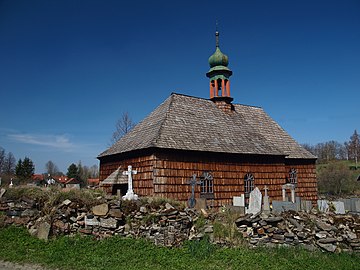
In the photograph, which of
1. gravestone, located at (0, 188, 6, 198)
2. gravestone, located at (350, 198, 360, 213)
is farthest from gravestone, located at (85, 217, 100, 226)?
gravestone, located at (350, 198, 360, 213)

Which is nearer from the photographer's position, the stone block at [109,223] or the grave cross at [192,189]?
the stone block at [109,223]

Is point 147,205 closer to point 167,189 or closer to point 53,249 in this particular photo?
point 53,249

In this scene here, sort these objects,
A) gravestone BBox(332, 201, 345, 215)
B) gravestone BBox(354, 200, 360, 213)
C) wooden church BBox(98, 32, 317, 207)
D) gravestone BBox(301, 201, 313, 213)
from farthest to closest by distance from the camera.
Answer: wooden church BBox(98, 32, 317, 207) < gravestone BBox(354, 200, 360, 213) < gravestone BBox(332, 201, 345, 215) < gravestone BBox(301, 201, 313, 213)

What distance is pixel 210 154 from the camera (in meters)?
18.5

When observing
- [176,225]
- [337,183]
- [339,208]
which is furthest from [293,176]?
[337,183]

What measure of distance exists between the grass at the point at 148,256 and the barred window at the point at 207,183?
25.6 feet

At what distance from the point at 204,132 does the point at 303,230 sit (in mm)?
9785

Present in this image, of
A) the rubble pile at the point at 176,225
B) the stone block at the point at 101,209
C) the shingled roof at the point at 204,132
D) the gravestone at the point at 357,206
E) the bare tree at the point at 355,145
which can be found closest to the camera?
the rubble pile at the point at 176,225

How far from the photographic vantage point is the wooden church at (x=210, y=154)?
17.0 meters

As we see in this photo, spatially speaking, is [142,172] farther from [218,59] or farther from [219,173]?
[218,59]

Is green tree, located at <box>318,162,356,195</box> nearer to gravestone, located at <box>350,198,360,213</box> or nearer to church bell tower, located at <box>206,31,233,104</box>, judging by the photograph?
church bell tower, located at <box>206,31,233,104</box>

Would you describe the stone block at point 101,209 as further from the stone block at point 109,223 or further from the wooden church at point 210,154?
the wooden church at point 210,154

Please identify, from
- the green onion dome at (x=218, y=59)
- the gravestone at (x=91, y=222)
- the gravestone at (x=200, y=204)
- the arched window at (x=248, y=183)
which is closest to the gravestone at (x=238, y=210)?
the gravestone at (x=200, y=204)

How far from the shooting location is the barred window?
18.0 m
